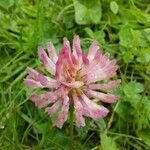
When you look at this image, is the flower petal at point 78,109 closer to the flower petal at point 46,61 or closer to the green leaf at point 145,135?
the flower petal at point 46,61

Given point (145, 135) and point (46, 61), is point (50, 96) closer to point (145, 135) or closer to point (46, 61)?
point (46, 61)

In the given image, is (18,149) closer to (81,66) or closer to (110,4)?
(81,66)

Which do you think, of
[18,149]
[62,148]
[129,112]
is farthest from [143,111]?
[18,149]

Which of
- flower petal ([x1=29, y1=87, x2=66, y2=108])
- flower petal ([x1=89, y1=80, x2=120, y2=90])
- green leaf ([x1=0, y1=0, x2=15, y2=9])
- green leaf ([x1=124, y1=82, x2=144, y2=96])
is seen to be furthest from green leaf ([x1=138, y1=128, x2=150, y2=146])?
green leaf ([x1=0, y1=0, x2=15, y2=9])

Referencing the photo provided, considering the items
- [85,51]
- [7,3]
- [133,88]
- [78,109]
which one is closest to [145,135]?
[133,88]

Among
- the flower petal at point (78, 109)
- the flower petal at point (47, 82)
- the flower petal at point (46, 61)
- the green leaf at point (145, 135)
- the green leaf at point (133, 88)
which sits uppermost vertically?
the flower petal at point (46, 61)

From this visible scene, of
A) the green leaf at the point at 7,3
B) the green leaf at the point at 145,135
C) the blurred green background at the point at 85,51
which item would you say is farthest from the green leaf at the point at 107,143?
the green leaf at the point at 7,3

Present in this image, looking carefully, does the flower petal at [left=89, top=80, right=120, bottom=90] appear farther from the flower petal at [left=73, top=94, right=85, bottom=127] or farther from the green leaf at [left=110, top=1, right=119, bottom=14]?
the green leaf at [left=110, top=1, right=119, bottom=14]
